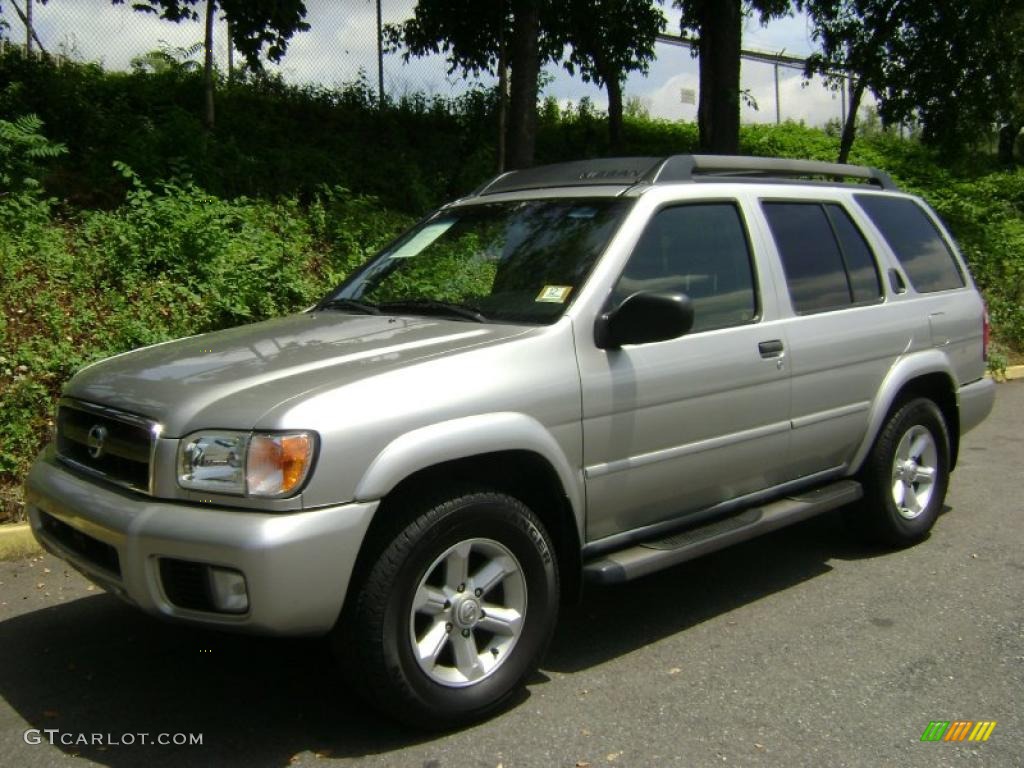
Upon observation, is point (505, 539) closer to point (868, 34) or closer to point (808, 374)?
point (808, 374)

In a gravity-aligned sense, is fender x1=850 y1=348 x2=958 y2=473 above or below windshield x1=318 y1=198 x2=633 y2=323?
below

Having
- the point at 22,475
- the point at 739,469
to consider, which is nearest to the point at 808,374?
the point at 739,469

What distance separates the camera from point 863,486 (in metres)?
5.24

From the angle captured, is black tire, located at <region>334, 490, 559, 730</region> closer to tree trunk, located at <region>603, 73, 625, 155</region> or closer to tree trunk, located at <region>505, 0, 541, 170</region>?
tree trunk, located at <region>505, 0, 541, 170</region>

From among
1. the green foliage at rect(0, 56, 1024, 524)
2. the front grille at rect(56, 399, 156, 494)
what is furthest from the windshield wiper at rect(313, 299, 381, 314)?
the front grille at rect(56, 399, 156, 494)

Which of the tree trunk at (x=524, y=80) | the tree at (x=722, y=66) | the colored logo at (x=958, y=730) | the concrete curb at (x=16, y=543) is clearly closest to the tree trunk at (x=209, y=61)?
the tree trunk at (x=524, y=80)

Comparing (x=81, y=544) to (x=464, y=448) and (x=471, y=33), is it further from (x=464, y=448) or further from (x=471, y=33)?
(x=471, y=33)

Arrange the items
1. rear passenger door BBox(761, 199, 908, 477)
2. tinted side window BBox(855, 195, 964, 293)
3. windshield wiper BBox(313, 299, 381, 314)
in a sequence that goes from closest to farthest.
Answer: windshield wiper BBox(313, 299, 381, 314) < rear passenger door BBox(761, 199, 908, 477) < tinted side window BBox(855, 195, 964, 293)

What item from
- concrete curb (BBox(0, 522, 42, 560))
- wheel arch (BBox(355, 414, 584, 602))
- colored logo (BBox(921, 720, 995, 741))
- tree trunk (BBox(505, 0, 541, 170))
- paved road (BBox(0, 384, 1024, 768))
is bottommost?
colored logo (BBox(921, 720, 995, 741))

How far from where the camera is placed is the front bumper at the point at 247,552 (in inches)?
118

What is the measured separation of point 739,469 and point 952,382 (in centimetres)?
186

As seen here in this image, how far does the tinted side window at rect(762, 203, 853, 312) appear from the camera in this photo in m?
4.77

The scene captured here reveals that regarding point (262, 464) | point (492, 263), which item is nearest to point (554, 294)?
point (492, 263)

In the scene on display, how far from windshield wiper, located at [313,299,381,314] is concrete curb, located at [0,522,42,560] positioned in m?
2.01
